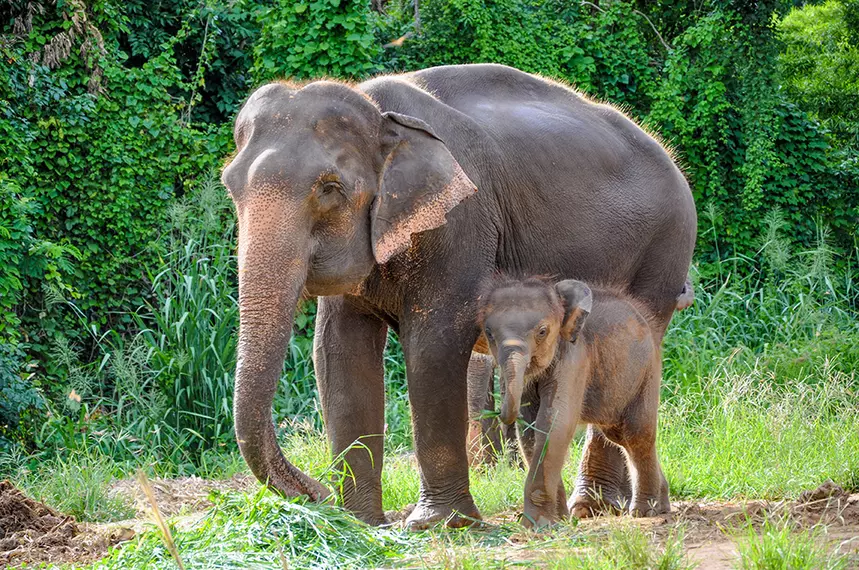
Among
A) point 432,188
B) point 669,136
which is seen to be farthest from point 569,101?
point 669,136

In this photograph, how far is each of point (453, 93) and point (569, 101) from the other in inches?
29.4

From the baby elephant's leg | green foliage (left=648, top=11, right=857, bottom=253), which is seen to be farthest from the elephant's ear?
green foliage (left=648, top=11, right=857, bottom=253)

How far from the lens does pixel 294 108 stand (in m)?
5.05

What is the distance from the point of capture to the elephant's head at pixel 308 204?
15.2ft

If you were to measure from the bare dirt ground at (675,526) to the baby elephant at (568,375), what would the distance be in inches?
9.4

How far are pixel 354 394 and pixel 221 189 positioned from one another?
5.90m

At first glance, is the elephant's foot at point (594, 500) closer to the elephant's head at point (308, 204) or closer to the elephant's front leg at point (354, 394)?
the elephant's front leg at point (354, 394)

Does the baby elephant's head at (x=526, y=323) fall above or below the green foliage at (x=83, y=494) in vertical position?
above

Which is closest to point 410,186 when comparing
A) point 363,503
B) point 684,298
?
point 363,503

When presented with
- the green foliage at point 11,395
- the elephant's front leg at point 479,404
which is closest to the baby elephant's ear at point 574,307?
the elephant's front leg at point 479,404

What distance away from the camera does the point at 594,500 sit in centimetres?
620

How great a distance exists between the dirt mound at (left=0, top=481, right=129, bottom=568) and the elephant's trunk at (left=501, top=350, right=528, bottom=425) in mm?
1880

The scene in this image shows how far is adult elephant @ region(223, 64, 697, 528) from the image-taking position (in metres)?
4.77

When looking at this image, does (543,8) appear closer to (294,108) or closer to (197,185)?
(197,185)
